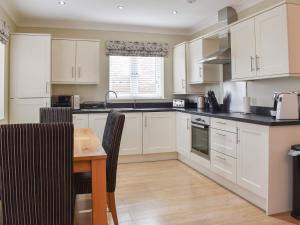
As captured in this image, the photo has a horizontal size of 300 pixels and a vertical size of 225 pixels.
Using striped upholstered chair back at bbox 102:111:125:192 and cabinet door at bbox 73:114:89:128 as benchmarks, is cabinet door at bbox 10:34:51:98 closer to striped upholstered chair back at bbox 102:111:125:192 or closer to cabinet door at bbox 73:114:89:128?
cabinet door at bbox 73:114:89:128

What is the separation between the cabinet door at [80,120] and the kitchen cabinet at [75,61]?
65 centimetres

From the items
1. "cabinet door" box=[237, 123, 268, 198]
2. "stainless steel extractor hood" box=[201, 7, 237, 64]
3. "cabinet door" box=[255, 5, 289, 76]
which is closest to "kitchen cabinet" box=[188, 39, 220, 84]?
"stainless steel extractor hood" box=[201, 7, 237, 64]

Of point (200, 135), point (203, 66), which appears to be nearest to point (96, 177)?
point (200, 135)

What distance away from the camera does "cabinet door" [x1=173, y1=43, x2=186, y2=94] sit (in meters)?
4.97

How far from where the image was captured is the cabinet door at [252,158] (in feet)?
8.71

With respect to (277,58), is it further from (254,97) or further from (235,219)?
(235,219)

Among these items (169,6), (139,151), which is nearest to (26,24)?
(169,6)

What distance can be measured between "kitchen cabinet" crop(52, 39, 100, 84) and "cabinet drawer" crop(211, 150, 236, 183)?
8.03 ft

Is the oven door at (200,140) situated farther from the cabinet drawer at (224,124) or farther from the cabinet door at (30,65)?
the cabinet door at (30,65)

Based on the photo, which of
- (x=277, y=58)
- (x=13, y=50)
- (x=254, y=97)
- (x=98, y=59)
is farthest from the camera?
(x=98, y=59)

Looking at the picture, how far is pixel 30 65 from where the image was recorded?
14.0ft

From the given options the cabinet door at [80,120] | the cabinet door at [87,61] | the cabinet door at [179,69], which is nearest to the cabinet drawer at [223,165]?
the cabinet door at [179,69]

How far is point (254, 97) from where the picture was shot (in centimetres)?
367

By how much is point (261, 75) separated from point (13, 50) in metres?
3.58
